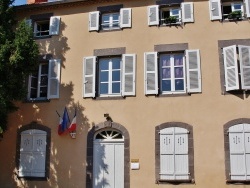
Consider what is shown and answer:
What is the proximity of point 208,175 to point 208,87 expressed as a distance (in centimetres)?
284

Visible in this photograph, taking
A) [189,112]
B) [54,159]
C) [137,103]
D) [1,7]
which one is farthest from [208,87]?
[1,7]

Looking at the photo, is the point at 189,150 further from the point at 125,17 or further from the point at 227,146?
the point at 125,17

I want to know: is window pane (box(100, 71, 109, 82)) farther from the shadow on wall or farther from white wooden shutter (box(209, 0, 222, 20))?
white wooden shutter (box(209, 0, 222, 20))

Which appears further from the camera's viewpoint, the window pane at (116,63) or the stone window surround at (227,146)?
the window pane at (116,63)

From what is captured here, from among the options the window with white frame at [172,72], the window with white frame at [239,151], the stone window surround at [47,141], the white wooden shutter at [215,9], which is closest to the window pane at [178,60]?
the window with white frame at [172,72]

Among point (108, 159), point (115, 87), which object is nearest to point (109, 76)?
point (115, 87)

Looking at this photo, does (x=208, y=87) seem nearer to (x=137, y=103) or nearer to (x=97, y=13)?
(x=137, y=103)

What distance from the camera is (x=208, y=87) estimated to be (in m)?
11.8

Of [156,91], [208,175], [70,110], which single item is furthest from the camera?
[70,110]

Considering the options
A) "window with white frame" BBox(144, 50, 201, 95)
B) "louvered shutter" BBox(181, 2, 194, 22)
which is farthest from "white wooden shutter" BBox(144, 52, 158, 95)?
"louvered shutter" BBox(181, 2, 194, 22)

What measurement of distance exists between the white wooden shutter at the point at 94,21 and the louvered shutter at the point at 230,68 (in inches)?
186

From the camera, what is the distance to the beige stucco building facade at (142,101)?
1152 cm

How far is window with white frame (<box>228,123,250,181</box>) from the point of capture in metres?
11.0

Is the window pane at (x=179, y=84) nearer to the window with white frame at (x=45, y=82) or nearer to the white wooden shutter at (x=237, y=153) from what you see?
the white wooden shutter at (x=237, y=153)
